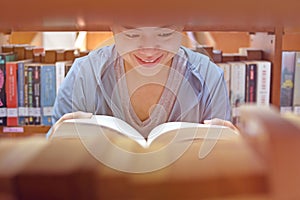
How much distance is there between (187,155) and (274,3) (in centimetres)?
9

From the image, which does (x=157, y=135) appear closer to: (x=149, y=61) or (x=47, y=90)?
(x=149, y=61)

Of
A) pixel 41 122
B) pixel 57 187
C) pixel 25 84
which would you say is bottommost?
pixel 41 122

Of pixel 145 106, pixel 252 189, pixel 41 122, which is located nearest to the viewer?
pixel 252 189

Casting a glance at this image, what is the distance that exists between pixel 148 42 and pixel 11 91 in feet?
5.19

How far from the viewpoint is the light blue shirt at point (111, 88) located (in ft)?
2.16

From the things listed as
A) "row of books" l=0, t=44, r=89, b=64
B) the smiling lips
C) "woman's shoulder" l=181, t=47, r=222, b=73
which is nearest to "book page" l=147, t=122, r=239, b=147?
the smiling lips

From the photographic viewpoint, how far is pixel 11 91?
1848 millimetres

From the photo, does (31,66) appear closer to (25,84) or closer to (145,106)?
(25,84)

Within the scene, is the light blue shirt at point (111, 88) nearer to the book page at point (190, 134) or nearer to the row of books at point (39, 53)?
the book page at point (190, 134)

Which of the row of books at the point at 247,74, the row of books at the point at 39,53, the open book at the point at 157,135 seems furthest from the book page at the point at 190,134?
the row of books at the point at 39,53

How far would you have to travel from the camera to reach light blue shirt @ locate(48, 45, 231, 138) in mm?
660

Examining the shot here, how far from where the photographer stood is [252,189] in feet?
0.61

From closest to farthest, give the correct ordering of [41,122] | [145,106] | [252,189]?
1. [252,189]
2. [145,106]
3. [41,122]

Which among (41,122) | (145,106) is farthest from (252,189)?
(41,122)
